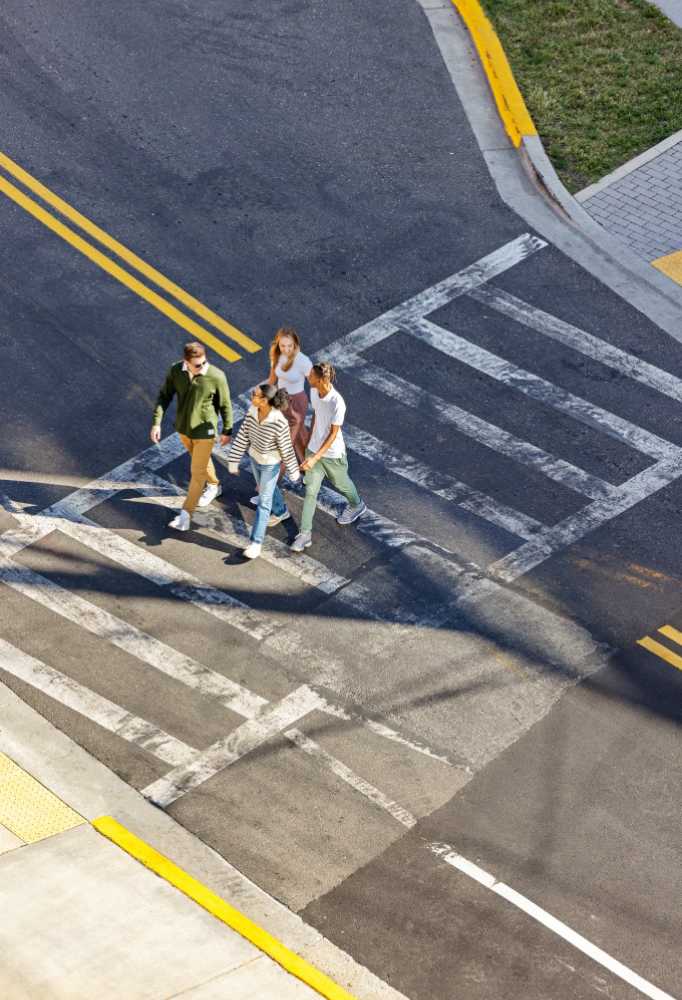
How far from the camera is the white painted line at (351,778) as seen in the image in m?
10.5

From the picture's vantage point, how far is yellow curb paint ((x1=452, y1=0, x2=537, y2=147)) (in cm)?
1794

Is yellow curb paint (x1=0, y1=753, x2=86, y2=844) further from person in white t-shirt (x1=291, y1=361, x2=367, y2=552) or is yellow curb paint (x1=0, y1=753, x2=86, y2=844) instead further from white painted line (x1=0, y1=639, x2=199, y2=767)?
person in white t-shirt (x1=291, y1=361, x2=367, y2=552)

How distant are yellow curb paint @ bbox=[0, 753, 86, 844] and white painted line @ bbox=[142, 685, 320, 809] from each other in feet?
2.09

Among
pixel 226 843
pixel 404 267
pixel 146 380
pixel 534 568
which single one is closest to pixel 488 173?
pixel 404 267

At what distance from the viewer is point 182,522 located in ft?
42.1

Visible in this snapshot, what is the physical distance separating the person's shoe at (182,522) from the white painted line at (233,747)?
7.05 feet

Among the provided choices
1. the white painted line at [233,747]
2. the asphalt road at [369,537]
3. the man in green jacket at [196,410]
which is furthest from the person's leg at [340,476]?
the white painted line at [233,747]

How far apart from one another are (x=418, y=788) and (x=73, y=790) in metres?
2.44

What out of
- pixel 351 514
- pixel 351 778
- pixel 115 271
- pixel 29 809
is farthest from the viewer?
pixel 115 271

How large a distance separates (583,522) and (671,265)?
4.48 m

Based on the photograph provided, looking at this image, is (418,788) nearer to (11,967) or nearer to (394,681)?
(394,681)

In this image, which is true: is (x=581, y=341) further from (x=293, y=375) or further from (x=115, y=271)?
(x=115, y=271)

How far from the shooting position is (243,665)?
38.0 ft

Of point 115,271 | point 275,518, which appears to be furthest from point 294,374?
point 115,271
